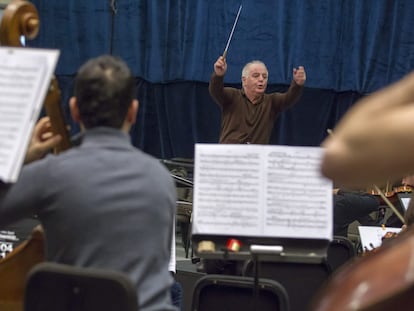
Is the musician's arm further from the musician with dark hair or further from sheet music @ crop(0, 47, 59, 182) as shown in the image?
sheet music @ crop(0, 47, 59, 182)

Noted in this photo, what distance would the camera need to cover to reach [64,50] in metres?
6.95

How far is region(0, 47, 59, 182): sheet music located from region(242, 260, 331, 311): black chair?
1.59 m

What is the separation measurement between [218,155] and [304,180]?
305mm

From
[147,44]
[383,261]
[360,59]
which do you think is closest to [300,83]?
[360,59]

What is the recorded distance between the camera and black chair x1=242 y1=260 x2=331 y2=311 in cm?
288

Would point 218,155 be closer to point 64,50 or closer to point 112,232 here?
point 112,232

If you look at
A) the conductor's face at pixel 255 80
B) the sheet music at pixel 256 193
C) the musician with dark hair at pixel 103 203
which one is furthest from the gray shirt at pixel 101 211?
the conductor's face at pixel 255 80

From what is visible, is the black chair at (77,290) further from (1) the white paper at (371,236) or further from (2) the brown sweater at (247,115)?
(2) the brown sweater at (247,115)

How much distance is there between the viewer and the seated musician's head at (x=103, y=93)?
1.66 meters

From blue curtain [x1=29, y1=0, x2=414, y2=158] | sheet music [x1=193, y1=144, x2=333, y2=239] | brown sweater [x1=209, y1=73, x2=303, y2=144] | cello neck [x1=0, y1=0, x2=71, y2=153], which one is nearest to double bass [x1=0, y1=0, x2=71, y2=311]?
cello neck [x1=0, y1=0, x2=71, y2=153]

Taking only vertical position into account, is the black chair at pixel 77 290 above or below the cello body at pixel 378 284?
below

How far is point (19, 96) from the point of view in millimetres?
1493

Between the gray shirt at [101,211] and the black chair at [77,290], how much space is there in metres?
0.07

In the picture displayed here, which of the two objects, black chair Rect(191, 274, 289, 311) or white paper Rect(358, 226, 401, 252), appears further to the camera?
white paper Rect(358, 226, 401, 252)
